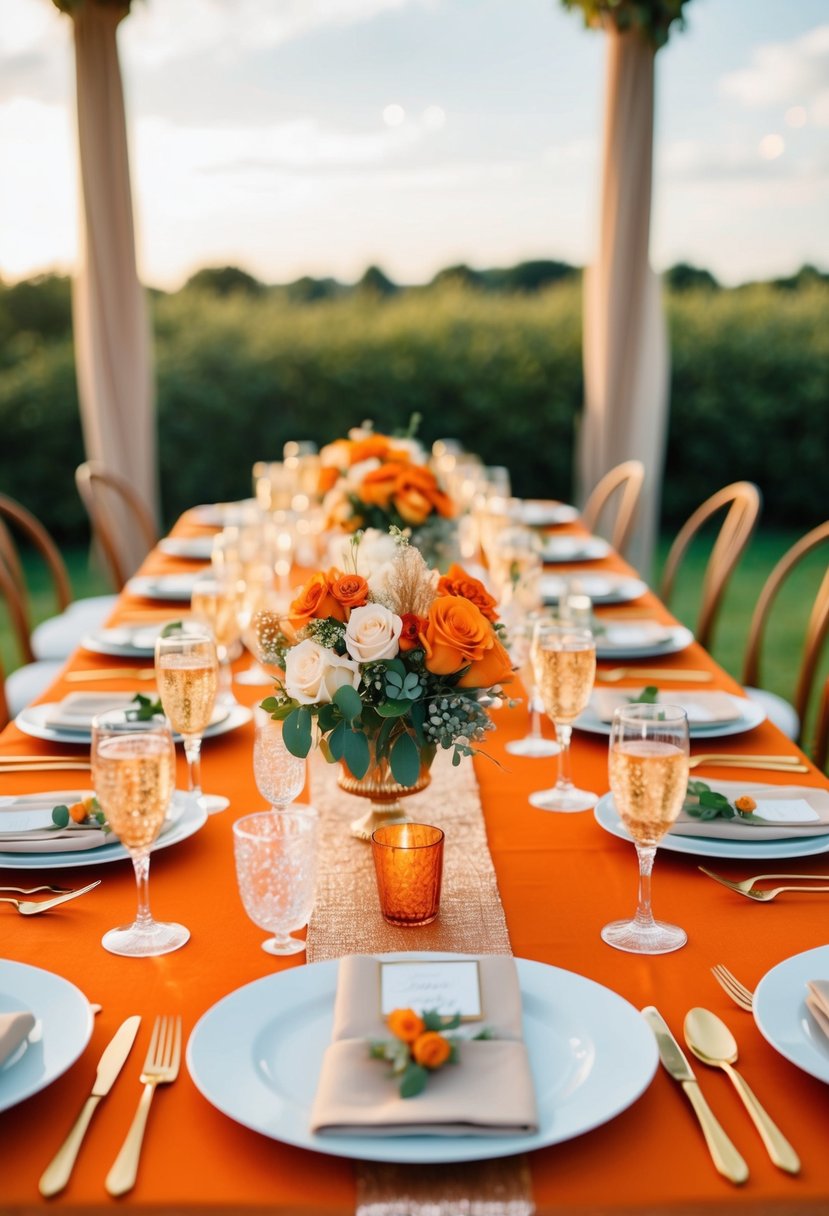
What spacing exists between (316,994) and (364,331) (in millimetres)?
7796

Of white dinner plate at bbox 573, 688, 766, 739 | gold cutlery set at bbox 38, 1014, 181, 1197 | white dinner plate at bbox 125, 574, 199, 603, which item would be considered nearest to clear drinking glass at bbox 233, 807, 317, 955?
gold cutlery set at bbox 38, 1014, 181, 1197

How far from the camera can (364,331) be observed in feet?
28.2

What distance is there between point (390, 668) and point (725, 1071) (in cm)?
54

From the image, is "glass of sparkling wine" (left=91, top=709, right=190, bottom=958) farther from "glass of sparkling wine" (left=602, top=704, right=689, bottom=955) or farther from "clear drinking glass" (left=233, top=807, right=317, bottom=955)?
"glass of sparkling wine" (left=602, top=704, right=689, bottom=955)

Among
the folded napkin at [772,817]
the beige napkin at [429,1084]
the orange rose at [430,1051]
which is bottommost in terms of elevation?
the folded napkin at [772,817]

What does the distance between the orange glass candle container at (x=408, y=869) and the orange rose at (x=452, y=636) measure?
186mm

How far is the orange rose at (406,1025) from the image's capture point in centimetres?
97

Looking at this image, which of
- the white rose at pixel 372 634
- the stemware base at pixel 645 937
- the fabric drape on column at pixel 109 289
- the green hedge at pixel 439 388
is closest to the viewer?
the stemware base at pixel 645 937

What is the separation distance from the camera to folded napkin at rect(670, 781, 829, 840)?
1.49 meters

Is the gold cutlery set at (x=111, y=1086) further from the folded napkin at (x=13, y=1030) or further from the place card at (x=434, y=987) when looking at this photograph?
the place card at (x=434, y=987)

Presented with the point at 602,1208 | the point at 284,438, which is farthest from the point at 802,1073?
the point at 284,438

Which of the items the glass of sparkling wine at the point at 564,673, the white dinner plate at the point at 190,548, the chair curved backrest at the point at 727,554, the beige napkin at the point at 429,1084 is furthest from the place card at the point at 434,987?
the white dinner plate at the point at 190,548

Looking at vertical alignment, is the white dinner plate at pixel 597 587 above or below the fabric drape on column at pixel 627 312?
below

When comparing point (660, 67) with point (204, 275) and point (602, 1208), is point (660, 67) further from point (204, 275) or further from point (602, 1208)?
point (602, 1208)
